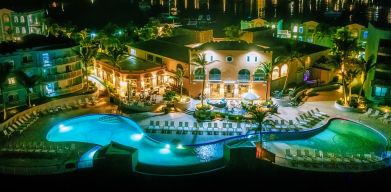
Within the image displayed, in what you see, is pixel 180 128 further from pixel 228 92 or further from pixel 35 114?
pixel 35 114

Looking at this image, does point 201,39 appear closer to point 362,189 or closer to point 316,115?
point 316,115

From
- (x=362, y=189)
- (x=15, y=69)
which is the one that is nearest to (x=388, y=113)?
(x=362, y=189)

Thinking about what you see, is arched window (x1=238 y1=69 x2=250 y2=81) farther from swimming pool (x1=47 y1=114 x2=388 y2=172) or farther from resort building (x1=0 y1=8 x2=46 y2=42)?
resort building (x1=0 y1=8 x2=46 y2=42)

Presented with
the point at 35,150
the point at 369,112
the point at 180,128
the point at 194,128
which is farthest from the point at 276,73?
the point at 35,150

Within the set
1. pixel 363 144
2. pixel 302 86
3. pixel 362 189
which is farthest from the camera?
pixel 302 86

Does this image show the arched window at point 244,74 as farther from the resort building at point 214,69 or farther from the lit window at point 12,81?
the lit window at point 12,81

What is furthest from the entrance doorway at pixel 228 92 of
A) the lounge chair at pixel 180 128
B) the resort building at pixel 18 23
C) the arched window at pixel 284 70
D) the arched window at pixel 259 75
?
the resort building at pixel 18 23

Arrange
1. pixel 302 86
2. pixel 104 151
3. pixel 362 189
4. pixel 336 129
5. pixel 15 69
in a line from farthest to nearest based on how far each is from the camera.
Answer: pixel 302 86, pixel 15 69, pixel 336 129, pixel 104 151, pixel 362 189
